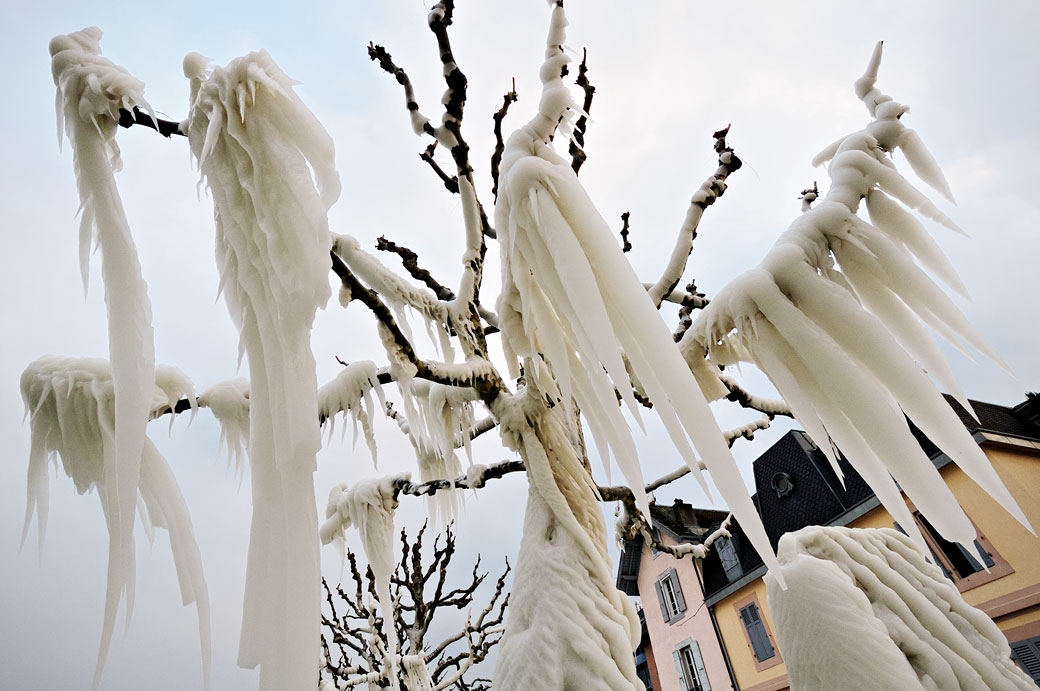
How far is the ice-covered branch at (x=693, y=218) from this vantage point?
237cm

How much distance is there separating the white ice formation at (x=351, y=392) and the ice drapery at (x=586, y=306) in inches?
63.0

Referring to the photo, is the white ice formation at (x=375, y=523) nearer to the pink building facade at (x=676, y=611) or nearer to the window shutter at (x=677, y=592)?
the pink building facade at (x=676, y=611)

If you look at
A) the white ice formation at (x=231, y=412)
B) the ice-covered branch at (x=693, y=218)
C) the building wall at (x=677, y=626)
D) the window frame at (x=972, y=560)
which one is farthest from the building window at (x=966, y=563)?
the white ice formation at (x=231, y=412)

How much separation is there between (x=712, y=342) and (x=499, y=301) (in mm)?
658

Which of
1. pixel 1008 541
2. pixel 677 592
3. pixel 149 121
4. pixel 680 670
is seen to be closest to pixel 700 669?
pixel 680 670

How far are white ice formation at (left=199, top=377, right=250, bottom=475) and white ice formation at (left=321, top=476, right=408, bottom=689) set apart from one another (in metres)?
1.32

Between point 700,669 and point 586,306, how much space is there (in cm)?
1429

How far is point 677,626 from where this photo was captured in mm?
12836

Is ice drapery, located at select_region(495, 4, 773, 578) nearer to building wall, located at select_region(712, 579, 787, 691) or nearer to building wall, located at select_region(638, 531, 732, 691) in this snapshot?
building wall, located at select_region(712, 579, 787, 691)

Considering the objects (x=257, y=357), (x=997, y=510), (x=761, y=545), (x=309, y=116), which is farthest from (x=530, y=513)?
(x=997, y=510)

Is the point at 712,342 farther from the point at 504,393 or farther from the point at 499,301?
the point at 504,393

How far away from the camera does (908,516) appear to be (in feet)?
3.38

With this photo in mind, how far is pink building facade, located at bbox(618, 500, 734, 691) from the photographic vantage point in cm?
1172

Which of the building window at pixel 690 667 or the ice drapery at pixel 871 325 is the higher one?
the ice drapery at pixel 871 325
